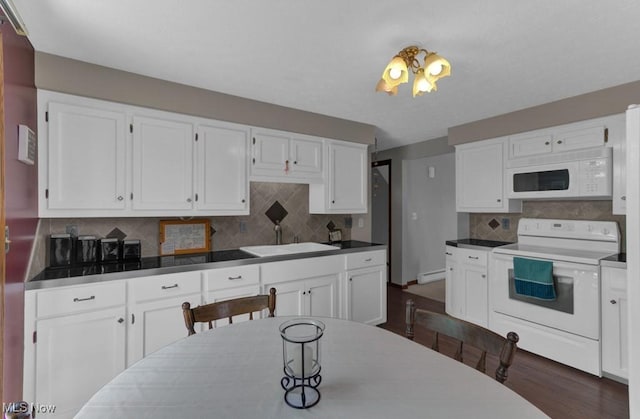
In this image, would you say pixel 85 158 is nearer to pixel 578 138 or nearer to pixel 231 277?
pixel 231 277

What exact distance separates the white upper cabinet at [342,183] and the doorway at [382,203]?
5.51 feet

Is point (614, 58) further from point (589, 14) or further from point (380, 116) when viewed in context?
point (380, 116)

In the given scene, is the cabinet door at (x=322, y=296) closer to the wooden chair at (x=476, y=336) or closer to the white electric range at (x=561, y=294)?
the wooden chair at (x=476, y=336)

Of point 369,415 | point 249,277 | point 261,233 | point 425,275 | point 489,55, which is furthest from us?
point 425,275

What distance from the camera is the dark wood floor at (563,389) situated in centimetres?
202

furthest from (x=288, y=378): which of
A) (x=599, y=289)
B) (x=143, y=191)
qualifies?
(x=599, y=289)

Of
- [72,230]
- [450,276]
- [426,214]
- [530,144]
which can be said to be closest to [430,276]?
[426,214]

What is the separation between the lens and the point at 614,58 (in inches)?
80.1

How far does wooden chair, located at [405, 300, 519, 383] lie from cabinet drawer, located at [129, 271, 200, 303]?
5.20 ft

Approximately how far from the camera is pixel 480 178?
354cm

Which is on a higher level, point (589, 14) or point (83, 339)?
point (589, 14)

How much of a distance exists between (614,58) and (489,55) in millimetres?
856

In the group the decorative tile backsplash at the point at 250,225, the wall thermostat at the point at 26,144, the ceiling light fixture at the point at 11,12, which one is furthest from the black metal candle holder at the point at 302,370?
the decorative tile backsplash at the point at 250,225

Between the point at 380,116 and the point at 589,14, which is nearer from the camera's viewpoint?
the point at 589,14
